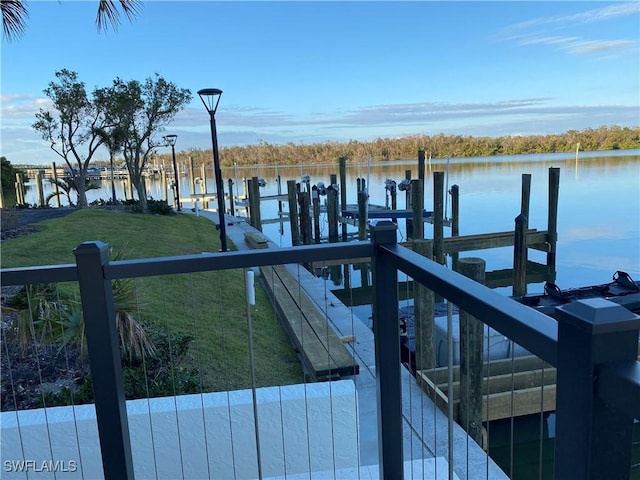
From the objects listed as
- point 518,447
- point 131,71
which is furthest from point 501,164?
point 518,447

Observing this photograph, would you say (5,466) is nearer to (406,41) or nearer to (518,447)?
(518,447)

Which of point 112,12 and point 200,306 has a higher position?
point 112,12

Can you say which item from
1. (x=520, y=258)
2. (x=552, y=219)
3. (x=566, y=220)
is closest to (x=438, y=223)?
(x=520, y=258)

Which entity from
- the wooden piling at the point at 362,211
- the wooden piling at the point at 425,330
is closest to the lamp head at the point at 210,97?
the wooden piling at the point at 425,330

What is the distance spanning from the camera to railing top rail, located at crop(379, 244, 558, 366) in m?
0.79

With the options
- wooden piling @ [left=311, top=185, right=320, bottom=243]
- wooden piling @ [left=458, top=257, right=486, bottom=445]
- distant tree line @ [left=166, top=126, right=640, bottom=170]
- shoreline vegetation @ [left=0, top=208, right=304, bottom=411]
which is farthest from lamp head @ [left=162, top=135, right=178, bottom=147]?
wooden piling @ [left=458, top=257, right=486, bottom=445]

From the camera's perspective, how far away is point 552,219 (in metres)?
13.5

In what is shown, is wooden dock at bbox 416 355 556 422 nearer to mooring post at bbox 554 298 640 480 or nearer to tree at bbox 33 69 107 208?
mooring post at bbox 554 298 640 480

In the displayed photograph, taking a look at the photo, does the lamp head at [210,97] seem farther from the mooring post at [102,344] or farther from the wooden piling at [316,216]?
the wooden piling at [316,216]

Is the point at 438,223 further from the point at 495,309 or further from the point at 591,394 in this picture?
the point at 591,394

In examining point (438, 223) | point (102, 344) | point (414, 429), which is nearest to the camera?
point (102, 344)

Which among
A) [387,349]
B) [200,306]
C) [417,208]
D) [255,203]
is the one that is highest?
[387,349]

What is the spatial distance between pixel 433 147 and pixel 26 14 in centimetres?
4588

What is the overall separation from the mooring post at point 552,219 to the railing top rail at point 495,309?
12.8 m
